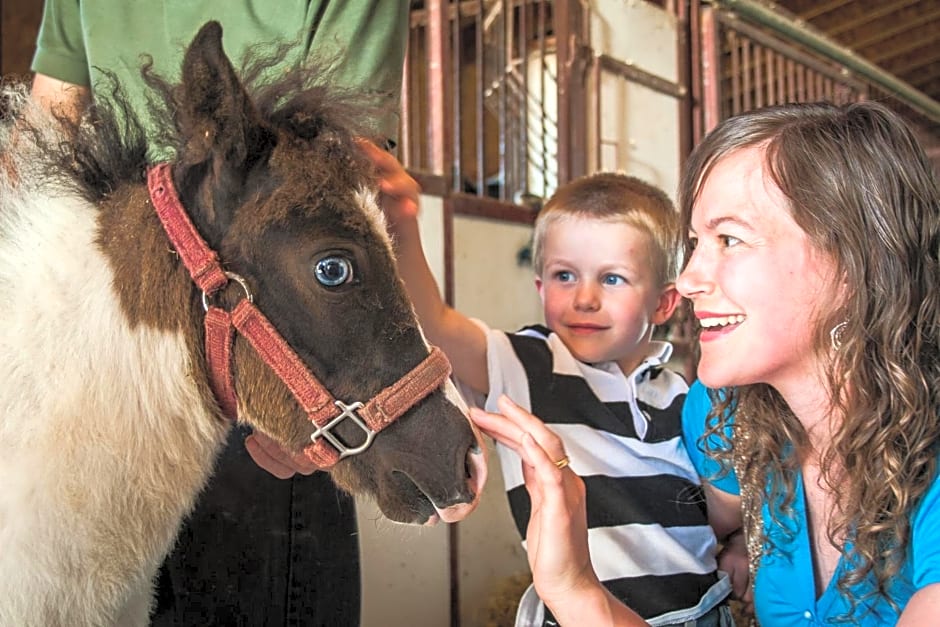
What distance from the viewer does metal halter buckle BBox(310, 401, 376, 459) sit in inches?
Answer: 43.6

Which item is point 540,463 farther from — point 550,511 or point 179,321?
point 179,321

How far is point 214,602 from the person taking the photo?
4.51 ft

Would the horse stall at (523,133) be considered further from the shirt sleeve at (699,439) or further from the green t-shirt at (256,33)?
the green t-shirt at (256,33)

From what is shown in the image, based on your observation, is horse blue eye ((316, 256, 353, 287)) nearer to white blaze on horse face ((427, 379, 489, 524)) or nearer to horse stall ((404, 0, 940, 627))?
white blaze on horse face ((427, 379, 489, 524))

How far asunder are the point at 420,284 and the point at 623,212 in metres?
0.50

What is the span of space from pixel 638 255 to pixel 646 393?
0.27 metres

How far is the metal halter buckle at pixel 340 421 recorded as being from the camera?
111cm

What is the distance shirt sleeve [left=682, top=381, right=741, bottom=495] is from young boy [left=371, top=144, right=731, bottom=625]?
0.07 ft

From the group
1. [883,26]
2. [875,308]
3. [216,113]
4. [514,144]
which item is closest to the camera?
[216,113]

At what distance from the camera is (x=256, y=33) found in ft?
4.36

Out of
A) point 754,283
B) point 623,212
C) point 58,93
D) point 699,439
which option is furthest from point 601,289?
point 58,93

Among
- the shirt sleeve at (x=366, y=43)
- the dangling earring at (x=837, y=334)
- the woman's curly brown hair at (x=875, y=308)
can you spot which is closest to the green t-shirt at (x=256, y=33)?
the shirt sleeve at (x=366, y=43)

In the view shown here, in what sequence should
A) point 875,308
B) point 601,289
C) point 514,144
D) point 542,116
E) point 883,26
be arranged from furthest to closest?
point 883,26 → point 514,144 → point 542,116 → point 601,289 → point 875,308

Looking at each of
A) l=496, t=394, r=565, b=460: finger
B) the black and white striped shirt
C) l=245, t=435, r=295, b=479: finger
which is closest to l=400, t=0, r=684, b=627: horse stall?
the black and white striped shirt
